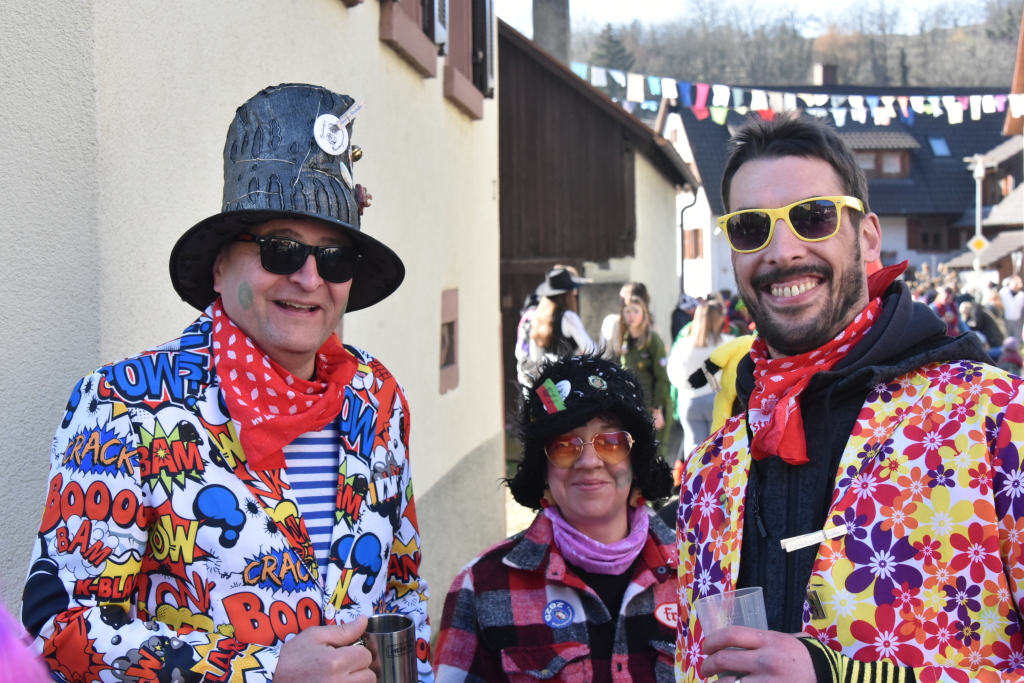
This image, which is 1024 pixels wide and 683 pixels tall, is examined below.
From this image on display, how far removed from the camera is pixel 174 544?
6.52 ft

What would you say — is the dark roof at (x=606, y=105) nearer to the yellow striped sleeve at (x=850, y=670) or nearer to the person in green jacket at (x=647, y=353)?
the person in green jacket at (x=647, y=353)

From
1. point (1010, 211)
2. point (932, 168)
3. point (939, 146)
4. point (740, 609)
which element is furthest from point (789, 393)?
point (939, 146)

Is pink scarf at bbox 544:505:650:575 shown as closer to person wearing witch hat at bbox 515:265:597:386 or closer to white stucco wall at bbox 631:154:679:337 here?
person wearing witch hat at bbox 515:265:597:386

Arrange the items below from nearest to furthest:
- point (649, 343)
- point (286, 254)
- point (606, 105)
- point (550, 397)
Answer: point (286, 254) < point (550, 397) < point (649, 343) < point (606, 105)

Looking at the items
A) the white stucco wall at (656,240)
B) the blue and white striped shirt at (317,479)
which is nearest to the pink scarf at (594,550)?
the blue and white striped shirt at (317,479)

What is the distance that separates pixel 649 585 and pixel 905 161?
45668 mm

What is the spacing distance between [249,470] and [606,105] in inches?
548

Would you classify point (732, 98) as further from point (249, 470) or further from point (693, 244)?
point (693, 244)

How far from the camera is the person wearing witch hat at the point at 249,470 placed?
1.89m

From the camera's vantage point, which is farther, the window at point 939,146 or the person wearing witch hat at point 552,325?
the window at point 939,146

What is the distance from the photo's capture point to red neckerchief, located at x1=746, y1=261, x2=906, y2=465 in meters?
1.97

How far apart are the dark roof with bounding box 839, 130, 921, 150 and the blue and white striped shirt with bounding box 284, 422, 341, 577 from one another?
44.8m

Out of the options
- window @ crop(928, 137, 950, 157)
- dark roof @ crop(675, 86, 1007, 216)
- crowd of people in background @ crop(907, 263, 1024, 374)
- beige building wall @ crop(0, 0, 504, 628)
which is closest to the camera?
beige building wall @ crop(0, 0, 504, 628)

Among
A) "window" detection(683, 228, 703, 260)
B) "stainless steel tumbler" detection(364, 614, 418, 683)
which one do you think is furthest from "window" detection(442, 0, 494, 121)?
"window" detection(683, 228, 703, 260)
